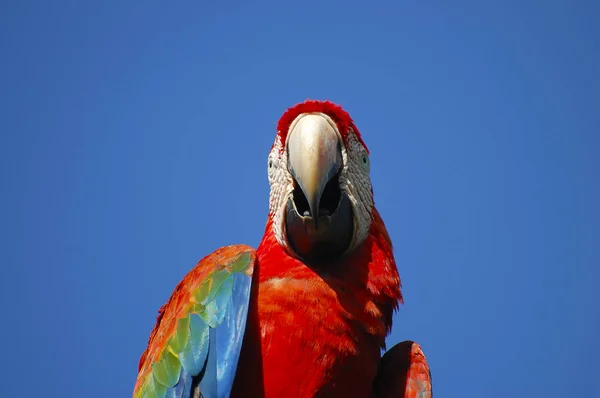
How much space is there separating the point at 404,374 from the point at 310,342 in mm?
628

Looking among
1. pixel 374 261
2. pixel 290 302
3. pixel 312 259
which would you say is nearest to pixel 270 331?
pixel 290 302

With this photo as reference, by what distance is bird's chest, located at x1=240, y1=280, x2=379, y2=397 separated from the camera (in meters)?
2.91

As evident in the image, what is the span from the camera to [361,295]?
3.11 meters

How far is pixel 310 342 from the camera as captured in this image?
2.91 meters

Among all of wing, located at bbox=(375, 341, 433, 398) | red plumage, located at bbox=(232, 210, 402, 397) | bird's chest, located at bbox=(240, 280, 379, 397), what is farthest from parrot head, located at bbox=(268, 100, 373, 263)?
wing, located at bbox=(375, 341, 433, 398)

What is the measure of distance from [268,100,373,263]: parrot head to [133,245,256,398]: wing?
1.01ft

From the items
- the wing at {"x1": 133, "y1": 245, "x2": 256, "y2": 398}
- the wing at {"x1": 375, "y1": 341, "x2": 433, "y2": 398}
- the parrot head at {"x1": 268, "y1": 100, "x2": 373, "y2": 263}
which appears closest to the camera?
the wing at {"x1": 133, "y1": 245, "x2": 256, "y2": 398}

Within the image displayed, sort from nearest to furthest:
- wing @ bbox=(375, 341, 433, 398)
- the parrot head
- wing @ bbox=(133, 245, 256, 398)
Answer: wing @ bbox=(133, 245, 256, 398) → the parrot head → wing @ bbox=(375, 341, 433, 398)

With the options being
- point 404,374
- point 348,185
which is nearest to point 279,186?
point 348,185

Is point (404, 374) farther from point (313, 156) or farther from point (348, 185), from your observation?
point (313, 156)

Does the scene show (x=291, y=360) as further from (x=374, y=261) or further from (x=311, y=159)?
(x=311, y=159)

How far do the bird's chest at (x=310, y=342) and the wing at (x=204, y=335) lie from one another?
14 centimetres

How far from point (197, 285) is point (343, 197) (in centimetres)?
83

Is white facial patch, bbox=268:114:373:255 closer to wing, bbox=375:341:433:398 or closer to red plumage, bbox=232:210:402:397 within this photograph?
red plumage, bbox=232:210:402:397
